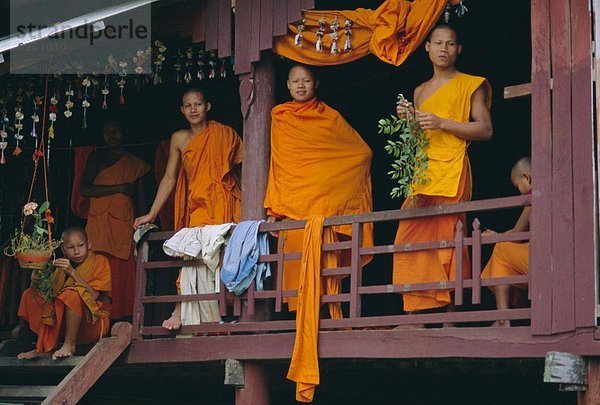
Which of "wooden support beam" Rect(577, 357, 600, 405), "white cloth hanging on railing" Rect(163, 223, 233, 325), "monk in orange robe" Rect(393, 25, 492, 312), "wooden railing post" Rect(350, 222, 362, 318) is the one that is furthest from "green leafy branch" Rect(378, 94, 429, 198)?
"wooden support beam" Rect(577, 357, 600, 405)

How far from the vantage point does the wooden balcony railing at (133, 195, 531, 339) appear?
8.16 m

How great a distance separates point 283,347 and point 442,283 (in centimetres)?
135

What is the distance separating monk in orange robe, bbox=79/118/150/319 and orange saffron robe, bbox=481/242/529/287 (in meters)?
4.18

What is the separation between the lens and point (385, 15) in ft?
30.2

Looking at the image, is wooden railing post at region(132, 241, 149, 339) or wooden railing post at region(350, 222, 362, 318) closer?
wooden railing post at region(350, 222, 362, 318)

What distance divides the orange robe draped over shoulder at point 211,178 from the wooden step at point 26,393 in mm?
1699

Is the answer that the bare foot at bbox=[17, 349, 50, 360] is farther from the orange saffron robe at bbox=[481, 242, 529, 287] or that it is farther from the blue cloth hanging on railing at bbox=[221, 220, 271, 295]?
the orange saffron robe at bbox=[481, 242, 529, 287]

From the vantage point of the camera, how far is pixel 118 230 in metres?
11.6

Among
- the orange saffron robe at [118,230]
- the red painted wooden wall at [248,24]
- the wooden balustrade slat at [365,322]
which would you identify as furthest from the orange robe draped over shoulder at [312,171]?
the orange saffron robe at [118,230]

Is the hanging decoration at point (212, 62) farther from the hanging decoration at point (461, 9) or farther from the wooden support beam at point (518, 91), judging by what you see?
the wooden support beam at point (518, 91)

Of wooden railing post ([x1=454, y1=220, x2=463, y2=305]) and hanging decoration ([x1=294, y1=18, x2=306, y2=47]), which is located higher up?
hanging decoration ([x1=294, y1=18, x2=306, y2=47])

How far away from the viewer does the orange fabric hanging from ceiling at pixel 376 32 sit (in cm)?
909

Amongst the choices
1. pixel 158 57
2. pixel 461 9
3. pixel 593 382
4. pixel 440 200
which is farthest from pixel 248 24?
pixel 593 382

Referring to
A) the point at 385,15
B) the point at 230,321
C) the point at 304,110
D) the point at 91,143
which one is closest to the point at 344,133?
the point at 304,110
